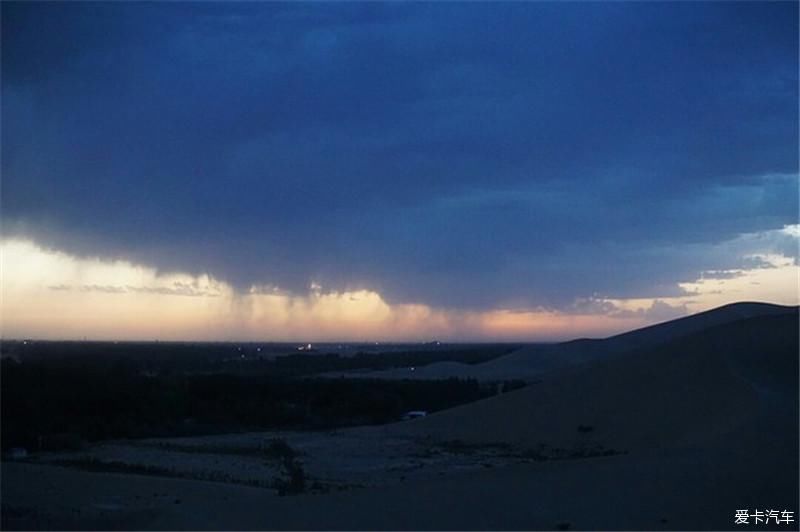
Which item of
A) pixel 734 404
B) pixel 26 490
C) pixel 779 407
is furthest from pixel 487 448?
pixel 26 490

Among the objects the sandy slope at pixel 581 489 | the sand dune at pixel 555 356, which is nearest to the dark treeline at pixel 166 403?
the sandy slope at pixel 581 489

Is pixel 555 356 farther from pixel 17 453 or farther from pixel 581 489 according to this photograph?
pixel 581 489

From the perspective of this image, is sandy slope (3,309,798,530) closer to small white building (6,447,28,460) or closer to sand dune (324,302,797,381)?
small white building (6,447,28,460)

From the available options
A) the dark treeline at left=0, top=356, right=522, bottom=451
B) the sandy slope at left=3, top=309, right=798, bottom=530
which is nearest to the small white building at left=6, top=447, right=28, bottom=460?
the dark treeline at left=0, top=356, right=522, bottom=451

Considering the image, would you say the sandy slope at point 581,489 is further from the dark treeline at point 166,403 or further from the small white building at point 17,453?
the dark treeline at point 166,403

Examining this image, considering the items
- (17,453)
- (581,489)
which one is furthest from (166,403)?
(581,489)

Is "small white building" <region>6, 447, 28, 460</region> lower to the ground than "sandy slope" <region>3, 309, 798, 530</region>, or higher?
lower
